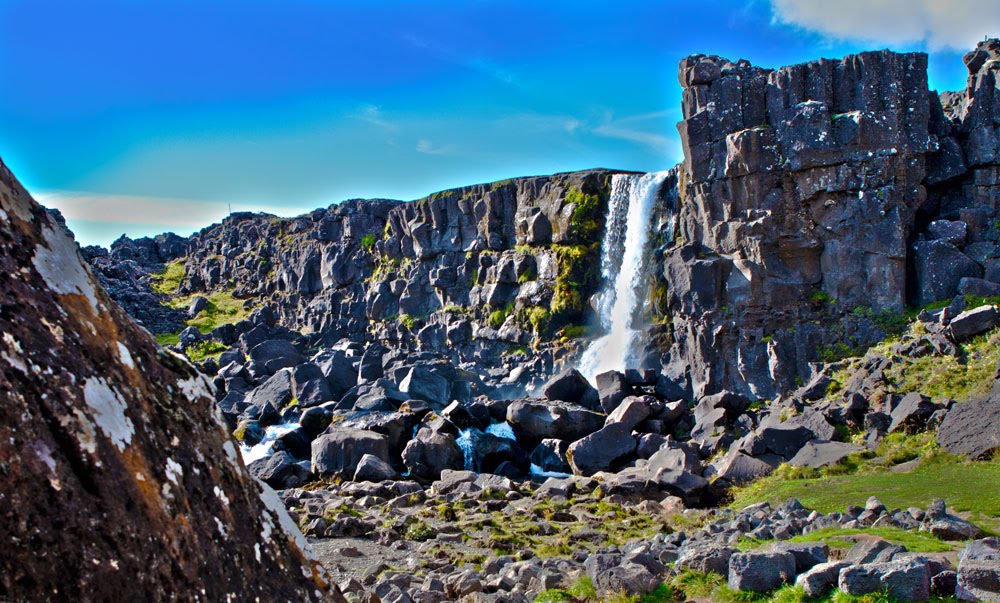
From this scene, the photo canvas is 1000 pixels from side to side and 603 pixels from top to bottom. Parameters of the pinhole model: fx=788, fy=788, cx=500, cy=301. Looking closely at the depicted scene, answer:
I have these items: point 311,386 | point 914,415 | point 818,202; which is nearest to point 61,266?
point 914,415

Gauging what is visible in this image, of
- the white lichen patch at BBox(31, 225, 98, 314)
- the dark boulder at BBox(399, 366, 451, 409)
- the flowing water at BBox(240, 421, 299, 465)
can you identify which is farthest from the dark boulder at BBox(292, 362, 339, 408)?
the white lichen patch at BBox(31, 225, 98, 314)

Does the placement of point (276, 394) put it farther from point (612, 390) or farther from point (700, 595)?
point (700, 595)

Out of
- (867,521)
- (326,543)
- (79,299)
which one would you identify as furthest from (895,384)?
(79,299)

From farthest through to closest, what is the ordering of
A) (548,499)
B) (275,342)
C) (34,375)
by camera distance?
(275,342), (548,499), (34,375)

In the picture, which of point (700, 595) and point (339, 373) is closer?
point (700, 595)

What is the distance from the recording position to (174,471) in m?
4.08

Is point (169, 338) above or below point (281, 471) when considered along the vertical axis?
above

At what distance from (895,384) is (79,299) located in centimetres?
3334

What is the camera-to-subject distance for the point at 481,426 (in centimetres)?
4034

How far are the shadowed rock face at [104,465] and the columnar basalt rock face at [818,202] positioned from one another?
→ 3866cm

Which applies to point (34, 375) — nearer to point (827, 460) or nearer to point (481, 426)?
point (827, 460)

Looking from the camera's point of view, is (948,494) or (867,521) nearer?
(867,521)

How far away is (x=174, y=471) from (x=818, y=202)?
43078 millimetres

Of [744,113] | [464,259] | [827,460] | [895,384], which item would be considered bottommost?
[827,460]
